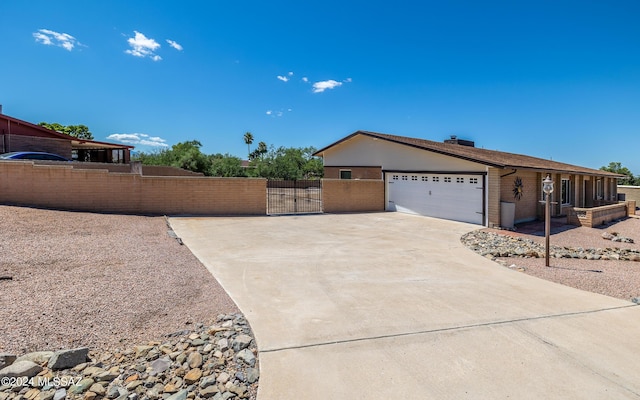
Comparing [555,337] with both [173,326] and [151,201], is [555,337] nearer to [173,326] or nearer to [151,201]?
[173,326]

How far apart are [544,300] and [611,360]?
191cm

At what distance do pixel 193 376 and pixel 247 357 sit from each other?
56cm

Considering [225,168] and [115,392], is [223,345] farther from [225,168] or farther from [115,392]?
[225,168]

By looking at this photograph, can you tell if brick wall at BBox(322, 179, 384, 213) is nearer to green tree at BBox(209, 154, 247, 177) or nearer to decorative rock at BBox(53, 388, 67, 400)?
decorative rock at BBox(53, 388, 67, 400)

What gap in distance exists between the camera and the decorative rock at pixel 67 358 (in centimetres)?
324

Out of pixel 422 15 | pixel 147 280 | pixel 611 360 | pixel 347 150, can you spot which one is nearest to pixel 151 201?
pixel 147 280

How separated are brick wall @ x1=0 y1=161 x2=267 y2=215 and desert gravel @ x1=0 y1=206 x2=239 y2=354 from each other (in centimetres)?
339

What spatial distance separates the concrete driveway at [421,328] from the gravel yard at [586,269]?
0.55m

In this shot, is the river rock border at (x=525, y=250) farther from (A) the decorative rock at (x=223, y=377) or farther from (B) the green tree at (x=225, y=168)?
(B) the green tree at (x=225, y=168)

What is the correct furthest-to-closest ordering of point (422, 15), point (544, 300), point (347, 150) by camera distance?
point (347, 150), point (422, 15), point (544, 300)

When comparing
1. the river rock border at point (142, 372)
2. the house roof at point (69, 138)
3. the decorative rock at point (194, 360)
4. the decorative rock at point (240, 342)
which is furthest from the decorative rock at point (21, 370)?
the house roof at point (69, 138)

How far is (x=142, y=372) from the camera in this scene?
10.6 ft

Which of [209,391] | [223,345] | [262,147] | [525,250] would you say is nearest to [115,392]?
[209,391]

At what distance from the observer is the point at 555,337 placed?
4.21 meters
